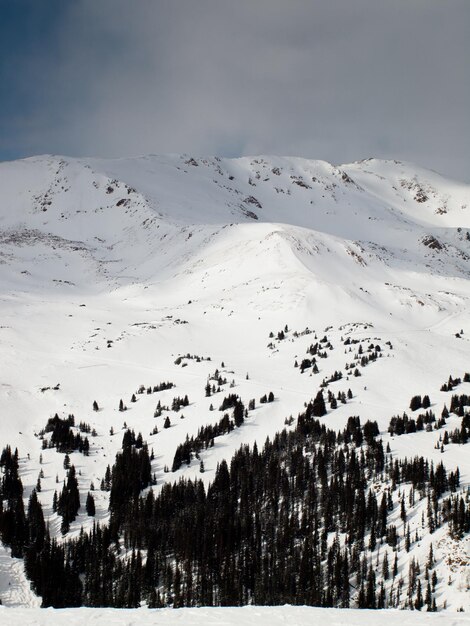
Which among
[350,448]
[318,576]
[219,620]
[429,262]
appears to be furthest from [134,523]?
[429,262]

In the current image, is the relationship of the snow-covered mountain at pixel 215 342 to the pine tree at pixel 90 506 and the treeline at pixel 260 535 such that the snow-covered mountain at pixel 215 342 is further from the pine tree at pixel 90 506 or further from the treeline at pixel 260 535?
the treeline at pixel 260 535

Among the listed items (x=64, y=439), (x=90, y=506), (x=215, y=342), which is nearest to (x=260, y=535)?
(x=90, y=506)

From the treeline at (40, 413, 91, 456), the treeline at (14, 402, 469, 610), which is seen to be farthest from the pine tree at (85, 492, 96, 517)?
the treeline at (40, 413, 91, 456)

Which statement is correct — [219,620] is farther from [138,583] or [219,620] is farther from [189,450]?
[189,450]

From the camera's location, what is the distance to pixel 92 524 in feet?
141

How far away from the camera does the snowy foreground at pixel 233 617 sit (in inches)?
720

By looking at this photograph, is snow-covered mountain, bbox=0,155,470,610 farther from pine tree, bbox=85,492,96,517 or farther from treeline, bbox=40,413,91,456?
treeline, bbox=40,413,91,456

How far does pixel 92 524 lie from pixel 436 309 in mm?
101353

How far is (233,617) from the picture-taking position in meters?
19.3

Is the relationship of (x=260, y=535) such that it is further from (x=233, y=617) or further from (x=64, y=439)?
(x=64, y=439)

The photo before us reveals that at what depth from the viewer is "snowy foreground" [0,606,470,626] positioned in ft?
60.0

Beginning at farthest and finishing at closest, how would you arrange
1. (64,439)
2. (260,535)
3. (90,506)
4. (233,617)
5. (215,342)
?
(215,342) < (64,439) < (90,506) < (260,535) < (233,617)

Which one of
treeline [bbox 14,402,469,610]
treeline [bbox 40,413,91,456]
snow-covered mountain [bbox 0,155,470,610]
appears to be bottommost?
treeline [bbox 14,402,469,610]

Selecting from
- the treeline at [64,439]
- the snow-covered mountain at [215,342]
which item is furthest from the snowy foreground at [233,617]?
the treeline at [64,439]
